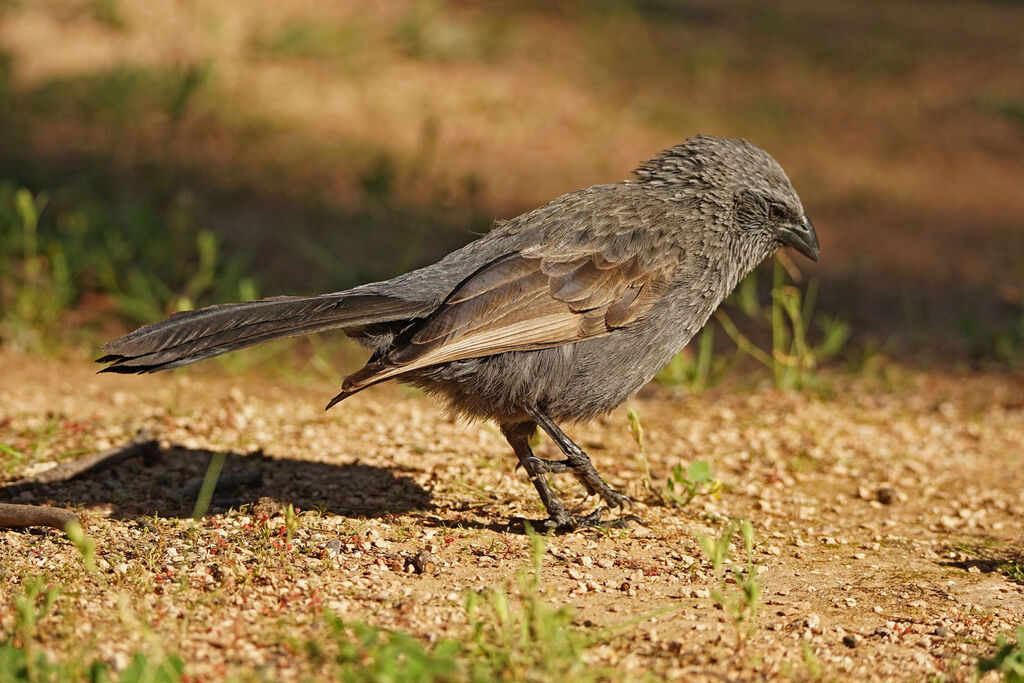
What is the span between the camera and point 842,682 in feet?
10.4

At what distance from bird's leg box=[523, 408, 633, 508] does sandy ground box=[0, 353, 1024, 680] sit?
0.54ft

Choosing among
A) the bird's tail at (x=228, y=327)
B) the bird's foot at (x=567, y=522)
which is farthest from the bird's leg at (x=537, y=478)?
the bird's tail at (x=228, y=327)

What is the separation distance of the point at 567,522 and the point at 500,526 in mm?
255

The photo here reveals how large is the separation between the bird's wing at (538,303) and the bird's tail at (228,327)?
20 centimetres

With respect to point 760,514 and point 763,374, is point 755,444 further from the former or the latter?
point 763,374

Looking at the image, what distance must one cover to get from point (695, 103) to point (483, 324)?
329 inches

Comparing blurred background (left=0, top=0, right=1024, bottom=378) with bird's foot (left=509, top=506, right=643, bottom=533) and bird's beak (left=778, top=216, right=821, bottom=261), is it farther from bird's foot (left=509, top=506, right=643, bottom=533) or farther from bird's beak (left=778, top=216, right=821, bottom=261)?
bird's foot (left=509, top=506, right=643, bottom=533)

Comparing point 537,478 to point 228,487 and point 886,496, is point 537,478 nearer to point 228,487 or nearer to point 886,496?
point 228,487

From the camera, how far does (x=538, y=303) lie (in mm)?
4387

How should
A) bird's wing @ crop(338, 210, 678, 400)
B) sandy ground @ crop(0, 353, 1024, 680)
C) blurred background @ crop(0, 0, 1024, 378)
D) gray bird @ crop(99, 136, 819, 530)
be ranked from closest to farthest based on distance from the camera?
1. sandy ground @ crop(0, 353, 1024, 680)
2. gray bird @ crop(99, 136, 819, 530)
3. bird's wing @ crop(338, 210, 678, 400)
4. blurred background @ crop(0, 0, 1024, 378)

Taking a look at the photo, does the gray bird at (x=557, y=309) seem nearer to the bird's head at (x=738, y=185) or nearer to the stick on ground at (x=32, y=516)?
the bird's head at (x=738, y=185)

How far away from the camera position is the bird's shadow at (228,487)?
4.46 metres

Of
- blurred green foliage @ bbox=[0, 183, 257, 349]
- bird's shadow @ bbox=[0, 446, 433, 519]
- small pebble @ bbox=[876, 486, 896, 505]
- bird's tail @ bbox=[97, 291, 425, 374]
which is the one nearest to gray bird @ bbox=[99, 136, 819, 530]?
bird's tail @ bbox=[97, 291, 425, 374]

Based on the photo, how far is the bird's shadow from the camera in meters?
4.46
